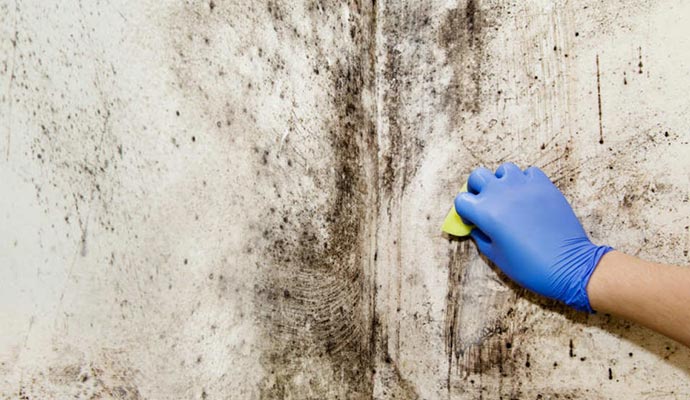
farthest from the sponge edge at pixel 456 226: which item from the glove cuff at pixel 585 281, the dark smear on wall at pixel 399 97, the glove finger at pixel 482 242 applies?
the glove cuff at pixel 585 281

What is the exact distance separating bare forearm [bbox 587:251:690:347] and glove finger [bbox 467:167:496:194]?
32cm

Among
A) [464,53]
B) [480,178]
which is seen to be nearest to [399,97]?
[464,53]

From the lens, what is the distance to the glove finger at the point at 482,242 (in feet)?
4.18

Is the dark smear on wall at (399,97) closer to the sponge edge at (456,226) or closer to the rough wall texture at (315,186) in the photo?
the rough wall texture at (315,186)

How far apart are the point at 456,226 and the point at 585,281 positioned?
32 centimetres

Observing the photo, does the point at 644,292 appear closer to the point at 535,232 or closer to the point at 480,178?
the point at 535,232

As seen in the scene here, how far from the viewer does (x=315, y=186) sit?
120cm

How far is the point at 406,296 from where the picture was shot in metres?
1.39

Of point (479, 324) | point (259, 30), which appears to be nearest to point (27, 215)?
point (259, 30)

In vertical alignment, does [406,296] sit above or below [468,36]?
below

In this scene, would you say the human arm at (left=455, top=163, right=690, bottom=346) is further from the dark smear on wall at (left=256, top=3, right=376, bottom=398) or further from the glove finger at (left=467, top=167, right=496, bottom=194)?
the dark smear on wall at (left=256, top=3, right=376, bottom=398)

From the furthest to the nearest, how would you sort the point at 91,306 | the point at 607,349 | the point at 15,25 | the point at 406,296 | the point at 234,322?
1. the point at 406,296
2. the point at 607,349
3. the point at 234,322
4. the point at 91,306
5. the point at 15,25

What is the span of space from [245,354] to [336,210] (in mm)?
407

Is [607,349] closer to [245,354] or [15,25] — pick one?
[245,354]
